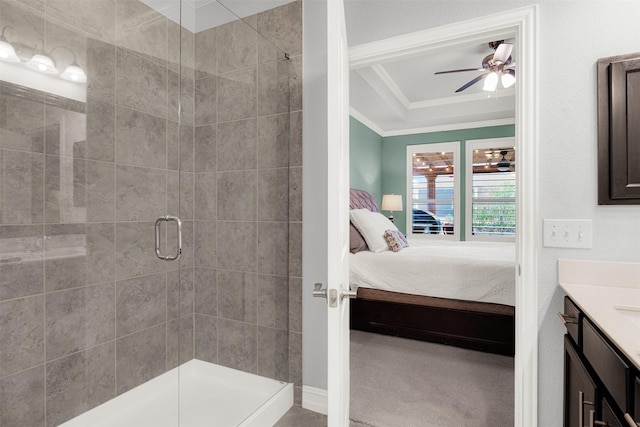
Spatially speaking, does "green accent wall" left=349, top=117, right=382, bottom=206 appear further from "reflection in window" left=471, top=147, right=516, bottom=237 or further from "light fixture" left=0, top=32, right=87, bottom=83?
"light fixture" left=0, top=32, right=87, bottom=83

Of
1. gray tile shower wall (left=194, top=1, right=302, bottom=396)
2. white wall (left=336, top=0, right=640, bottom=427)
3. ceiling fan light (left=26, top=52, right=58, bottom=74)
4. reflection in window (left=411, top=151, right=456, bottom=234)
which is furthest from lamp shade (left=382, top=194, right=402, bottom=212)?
ceiling fan light (left=26, top=52, right=58, bottom=74)

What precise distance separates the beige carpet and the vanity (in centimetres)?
73

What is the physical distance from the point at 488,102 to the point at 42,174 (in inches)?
215

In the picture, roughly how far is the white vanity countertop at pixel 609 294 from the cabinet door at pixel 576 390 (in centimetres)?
21

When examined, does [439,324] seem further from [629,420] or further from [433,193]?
[433,193]

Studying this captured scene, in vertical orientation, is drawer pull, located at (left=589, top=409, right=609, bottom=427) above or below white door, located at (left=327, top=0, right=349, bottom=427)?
below

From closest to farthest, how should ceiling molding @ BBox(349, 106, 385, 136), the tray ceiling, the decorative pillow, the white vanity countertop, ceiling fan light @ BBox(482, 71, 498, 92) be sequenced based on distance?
the white vanity countertop, ceiling fan light @ BBox(482, 71, 498, 92), the decorative pillow, the tray ceiling, ceiling molding @ BBox(349, 106, 385, 136)

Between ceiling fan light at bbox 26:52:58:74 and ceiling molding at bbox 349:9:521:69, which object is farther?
ceiling molding at bbox 349:9:521:69

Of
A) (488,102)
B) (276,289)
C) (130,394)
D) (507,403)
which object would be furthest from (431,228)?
(130,394)

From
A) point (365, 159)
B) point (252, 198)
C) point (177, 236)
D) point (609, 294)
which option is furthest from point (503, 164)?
point (177, 236)

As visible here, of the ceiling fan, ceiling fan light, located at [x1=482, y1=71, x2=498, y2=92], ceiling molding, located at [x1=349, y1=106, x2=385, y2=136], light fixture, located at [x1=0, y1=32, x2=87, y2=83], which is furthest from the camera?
ceiling molding, located at [x1=349, y1=106, x2=385, y2=136]

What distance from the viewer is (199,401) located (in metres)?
1.97

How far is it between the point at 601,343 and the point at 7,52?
2338 mm

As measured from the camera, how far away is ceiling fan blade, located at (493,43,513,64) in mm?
3020
